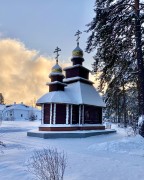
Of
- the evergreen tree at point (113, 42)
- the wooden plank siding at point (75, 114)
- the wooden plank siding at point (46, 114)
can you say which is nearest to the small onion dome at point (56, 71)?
the wooden plank siding at point (46, 114)

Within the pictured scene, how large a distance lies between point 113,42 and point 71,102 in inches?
363

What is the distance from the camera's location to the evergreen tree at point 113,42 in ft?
53.1

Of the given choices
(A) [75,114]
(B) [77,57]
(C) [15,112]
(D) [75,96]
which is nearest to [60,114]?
(A) [75,114]

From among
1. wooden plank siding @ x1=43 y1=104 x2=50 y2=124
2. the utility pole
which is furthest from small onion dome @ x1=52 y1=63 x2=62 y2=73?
the utility pole

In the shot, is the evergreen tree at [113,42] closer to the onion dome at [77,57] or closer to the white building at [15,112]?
the onion dome at [77,57]

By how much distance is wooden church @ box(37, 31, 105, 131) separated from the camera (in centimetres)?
2362

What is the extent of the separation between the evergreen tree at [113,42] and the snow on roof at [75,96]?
21.2 feet

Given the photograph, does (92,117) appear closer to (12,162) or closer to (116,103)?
(116,103)

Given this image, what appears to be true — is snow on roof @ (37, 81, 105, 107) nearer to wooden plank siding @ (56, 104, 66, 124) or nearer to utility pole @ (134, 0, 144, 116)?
wooden plank siding @ (56, 104, 66, 124)

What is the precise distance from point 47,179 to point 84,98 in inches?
773

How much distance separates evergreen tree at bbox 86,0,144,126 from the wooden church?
6.82m

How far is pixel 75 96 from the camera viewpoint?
2502 centimetres

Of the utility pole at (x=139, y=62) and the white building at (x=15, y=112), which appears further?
the white building at (x=15, y=112)

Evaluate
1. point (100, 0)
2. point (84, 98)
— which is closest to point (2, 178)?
point (100, 0)
